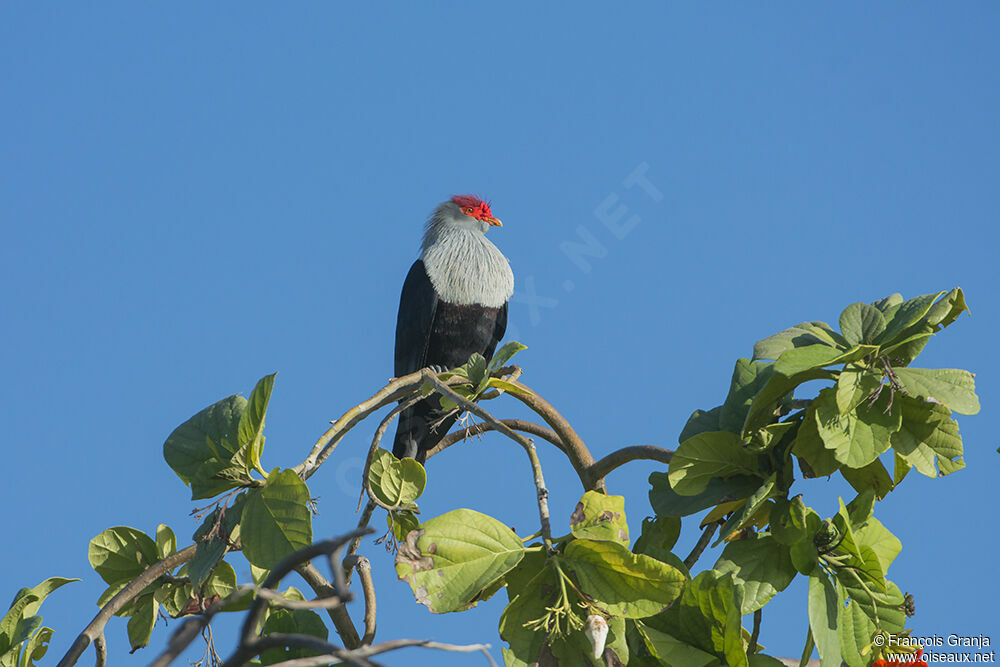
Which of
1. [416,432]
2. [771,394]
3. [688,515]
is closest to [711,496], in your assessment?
[688,515]

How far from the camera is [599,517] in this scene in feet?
5.05

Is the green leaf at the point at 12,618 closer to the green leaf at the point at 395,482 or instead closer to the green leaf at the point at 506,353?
the green leaf at the point at 395,482

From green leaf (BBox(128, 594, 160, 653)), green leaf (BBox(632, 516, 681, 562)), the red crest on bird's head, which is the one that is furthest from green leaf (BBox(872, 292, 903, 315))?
the red crest on bird's head

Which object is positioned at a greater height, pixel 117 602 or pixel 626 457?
pixel 626 457

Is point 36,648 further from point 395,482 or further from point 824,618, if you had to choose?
point 824,618

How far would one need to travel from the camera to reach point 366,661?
71 centimetres

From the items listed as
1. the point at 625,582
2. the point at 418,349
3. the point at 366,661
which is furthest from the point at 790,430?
the point at 418,349

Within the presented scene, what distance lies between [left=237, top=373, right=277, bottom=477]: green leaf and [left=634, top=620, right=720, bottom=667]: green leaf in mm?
715

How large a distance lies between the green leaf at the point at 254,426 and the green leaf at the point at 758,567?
82 centimetres

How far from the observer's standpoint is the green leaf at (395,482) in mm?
1804

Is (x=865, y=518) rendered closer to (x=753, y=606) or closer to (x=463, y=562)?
(x=753, y=606)

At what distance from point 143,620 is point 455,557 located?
80 cm

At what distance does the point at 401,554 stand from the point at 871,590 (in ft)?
2.71

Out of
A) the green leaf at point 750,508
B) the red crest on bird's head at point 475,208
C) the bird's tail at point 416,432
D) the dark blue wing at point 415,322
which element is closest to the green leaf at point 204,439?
the green leaf at point 750,508
